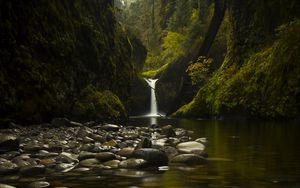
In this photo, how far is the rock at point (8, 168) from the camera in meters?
7.38

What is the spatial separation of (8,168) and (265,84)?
23573 millimetres

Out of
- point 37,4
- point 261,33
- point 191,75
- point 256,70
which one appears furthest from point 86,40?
point 191,75

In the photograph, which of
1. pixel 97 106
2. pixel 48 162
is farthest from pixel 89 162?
pixel 97 106

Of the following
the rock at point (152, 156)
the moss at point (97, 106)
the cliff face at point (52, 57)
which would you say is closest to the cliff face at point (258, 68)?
Answer: the cliff face at point (52, 57)

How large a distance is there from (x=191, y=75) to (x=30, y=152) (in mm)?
32013

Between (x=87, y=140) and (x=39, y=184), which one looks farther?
(x=87, y=140)

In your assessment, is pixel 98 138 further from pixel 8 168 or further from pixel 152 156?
pixel 8 168

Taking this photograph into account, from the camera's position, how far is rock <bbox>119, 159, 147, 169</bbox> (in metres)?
8.20

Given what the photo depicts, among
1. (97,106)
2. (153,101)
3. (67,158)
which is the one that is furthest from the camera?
(153,101)

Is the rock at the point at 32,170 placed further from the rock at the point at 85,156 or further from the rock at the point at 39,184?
the rock at the point at 85,156

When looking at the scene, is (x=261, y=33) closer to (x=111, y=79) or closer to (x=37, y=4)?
(x=111, y=79)

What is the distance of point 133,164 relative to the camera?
823 cm

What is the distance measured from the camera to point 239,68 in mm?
34031

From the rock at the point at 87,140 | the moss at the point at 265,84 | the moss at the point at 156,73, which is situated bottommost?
the rock at the point at 87,140
